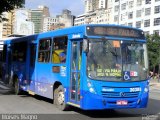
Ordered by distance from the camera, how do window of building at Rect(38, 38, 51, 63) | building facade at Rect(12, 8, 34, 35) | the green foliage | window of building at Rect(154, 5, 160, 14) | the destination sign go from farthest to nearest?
1. window of building at Rect(154, 5, 160, 14)
2. building facade at Rect(12, 8, 34, 35)
3. the green foliage
4. window of building at Rect(38, 38, 51, 63)
5. the destination sign

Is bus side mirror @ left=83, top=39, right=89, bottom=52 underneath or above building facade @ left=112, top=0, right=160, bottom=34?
underneath

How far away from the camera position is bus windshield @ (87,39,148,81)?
11.8 metres

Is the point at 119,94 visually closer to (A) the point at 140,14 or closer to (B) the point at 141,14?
(B) the point at 141,14

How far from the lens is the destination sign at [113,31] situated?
39.7ft

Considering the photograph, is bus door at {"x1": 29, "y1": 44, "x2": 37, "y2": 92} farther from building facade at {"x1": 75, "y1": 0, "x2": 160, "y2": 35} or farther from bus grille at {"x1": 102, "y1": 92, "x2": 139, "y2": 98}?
building facade at {"x1": 75, "y1": 0, "x2": 160, "y2": 35}

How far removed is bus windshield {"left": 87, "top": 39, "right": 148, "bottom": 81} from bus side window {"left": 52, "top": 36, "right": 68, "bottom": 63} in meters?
1.73

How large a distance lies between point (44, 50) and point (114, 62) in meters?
4.19

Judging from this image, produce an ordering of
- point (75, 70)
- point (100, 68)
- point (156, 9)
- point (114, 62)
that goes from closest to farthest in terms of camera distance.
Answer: point (100, 68) < point (114, 62) < point (75, 70) < point (156, 9)

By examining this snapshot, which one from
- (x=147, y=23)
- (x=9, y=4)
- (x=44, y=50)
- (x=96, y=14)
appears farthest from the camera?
Answer: (x=96, y=14)

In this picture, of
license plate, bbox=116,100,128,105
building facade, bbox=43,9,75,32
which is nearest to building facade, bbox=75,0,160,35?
building facade, bbox=43,9,75,32

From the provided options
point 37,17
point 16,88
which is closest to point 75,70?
point 16,88

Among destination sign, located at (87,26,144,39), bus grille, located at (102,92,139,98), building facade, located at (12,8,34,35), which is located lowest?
bus grille, located at (102,92,139,98)

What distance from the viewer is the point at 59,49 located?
13.9 metres

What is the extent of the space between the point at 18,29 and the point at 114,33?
73821mm
